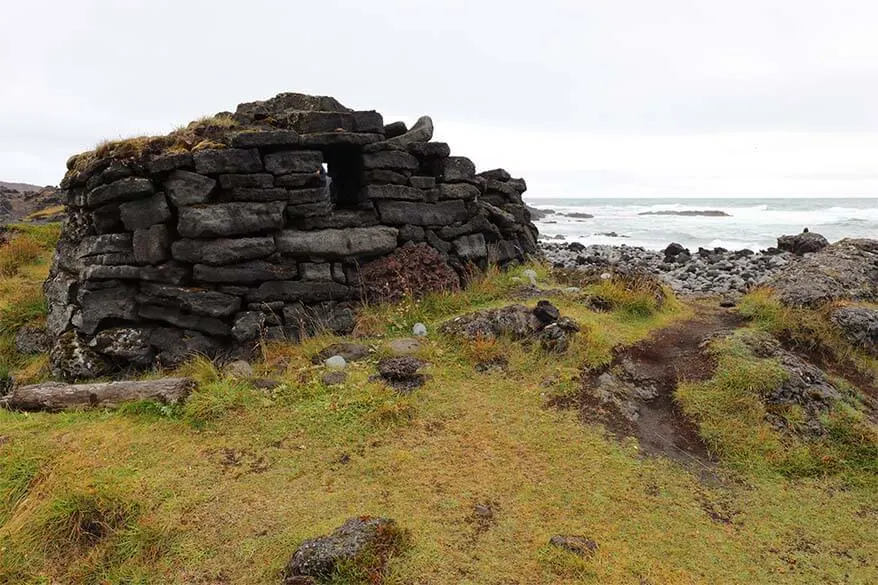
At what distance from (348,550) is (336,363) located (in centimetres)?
392

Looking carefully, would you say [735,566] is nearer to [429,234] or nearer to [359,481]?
[359,481]

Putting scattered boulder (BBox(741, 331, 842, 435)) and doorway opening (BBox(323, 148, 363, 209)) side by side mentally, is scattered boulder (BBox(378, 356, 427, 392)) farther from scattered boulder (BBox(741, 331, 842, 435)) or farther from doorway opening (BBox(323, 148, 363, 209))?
scattered boulder (BBox(741, 331, 842, 435))

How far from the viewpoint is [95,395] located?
7.24 meters

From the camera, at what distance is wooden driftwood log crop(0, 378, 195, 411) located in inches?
283

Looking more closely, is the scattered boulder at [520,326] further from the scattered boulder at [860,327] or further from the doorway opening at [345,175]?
the scattered boulder at [860,327]

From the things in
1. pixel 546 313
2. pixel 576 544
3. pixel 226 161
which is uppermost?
pixel 226 161

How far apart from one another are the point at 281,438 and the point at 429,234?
5999mm

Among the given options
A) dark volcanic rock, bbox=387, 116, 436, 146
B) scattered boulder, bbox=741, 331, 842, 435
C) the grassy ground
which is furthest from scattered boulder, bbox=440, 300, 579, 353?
dark volcanic rock, bbox=387, 116, 436, 146

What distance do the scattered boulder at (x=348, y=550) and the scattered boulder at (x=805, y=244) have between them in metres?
21.2

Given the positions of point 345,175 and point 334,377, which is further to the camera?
point 345,175

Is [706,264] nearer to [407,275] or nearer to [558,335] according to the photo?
[558,335]

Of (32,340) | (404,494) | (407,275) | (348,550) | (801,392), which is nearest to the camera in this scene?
(348,550)

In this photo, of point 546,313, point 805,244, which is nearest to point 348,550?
point 546,313

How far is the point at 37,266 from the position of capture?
45.8ft
